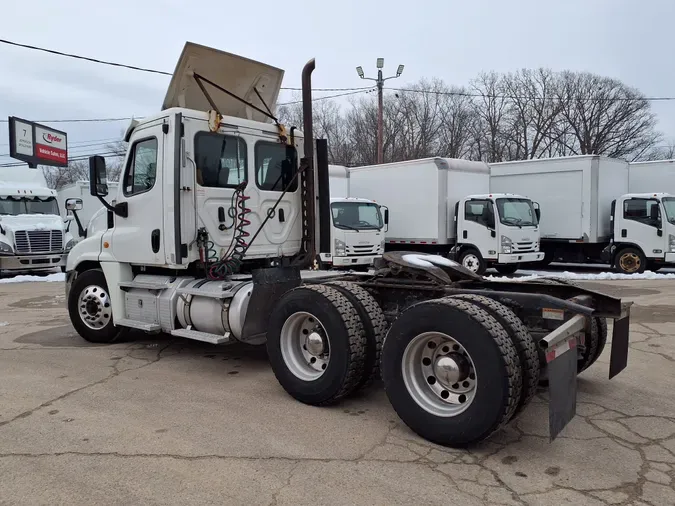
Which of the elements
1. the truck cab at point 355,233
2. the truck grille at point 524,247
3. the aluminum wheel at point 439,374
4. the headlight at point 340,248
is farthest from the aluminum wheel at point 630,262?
the aluminum wheel at point 439,374

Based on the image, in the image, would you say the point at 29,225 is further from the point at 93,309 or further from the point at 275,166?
the point at 275,166

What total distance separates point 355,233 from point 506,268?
502 centimetres

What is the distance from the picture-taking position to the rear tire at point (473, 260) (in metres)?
15.9

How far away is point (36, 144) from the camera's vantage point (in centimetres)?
2902

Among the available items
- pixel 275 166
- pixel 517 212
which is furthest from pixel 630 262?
pixel 275 166

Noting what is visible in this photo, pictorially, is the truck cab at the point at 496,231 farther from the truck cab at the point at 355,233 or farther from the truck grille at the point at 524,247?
the truck cab at the point at 355,233

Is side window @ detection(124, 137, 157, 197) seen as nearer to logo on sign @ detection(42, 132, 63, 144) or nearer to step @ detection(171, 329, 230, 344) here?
step @ detection(171, 329, 230, 344)

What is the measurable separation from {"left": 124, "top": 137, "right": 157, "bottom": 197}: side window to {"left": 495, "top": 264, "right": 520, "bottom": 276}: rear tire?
39.8 ft

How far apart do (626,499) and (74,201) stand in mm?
6954

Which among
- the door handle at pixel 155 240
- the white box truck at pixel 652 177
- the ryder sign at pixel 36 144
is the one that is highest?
the ryder sign at pixel 36 144

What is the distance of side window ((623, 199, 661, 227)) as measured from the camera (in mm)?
15677

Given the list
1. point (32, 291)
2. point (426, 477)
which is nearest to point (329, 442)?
point (426, 477)

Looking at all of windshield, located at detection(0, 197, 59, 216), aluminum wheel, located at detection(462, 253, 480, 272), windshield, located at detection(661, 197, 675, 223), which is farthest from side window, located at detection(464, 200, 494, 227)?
windshield, located at detection(0, 197, 59, 216)

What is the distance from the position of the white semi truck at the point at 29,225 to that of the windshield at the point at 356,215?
820 cm
